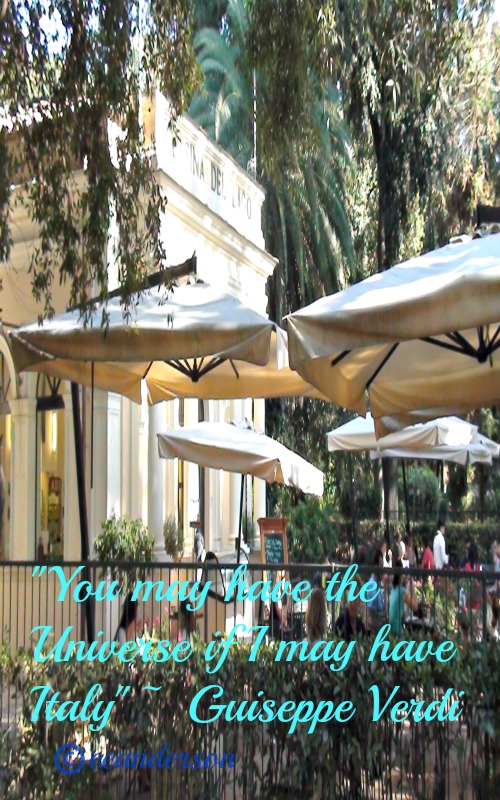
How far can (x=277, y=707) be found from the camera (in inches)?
215

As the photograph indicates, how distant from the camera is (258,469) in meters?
10.8

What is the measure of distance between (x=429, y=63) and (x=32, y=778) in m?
6.98

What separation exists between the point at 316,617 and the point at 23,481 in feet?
23.5

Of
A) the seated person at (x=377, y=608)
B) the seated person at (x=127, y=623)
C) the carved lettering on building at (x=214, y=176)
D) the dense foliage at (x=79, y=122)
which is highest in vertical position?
the carved lettering on building at (x=214, y=176)

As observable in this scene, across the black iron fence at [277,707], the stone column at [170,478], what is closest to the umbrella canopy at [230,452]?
the stone column at [170,478]

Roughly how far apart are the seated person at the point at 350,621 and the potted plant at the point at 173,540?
274 inches

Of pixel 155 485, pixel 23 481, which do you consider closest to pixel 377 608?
pixel 155 485

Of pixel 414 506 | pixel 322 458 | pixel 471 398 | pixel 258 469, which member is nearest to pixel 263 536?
pixel 258 469

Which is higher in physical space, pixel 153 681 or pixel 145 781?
pixel 153 681

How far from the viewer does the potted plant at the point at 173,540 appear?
12580mm

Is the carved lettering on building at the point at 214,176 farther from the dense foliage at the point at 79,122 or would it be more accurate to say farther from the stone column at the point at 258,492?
the dense foliage at the point at 79,122

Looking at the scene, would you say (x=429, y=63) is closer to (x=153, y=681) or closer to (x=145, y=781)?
(x=153, y=681)

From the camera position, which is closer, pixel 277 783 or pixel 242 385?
pixel 277 783

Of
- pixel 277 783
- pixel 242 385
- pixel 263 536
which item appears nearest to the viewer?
pixel 277 783
